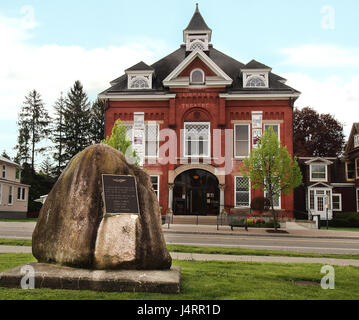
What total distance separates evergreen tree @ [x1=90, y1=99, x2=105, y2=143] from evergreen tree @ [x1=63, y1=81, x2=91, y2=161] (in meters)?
0.97

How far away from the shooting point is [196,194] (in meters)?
32.0

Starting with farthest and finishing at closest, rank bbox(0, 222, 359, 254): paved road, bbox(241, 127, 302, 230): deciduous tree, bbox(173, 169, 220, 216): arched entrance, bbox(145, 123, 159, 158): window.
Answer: bbox(145, 123, 159, 158): window → bbox(173, 169, 220, 216): arched entrance → bbox(241, 127, 302, 230): deciduous tree → bbox(0, 222, 359, 254): paved road

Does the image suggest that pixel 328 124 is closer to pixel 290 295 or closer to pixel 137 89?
pixel 137 89

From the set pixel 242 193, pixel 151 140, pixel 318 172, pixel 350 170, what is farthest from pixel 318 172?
pixel 151 140

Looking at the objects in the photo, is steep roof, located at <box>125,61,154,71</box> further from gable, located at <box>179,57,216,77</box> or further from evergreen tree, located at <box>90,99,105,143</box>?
evergreen tree, located at <box>90,99,105,143</box>

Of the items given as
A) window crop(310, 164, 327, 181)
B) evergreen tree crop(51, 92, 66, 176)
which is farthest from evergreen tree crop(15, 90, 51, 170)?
window crop(310, 164, 327, 181)

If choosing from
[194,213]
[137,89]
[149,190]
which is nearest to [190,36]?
[137,89]

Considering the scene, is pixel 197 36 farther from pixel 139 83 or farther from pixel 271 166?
pixel 271 166

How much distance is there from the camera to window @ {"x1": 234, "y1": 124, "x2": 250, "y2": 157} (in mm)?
32750

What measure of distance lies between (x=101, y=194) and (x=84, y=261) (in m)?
1.23

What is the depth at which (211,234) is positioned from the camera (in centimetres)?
2097

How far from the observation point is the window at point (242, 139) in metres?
32.8

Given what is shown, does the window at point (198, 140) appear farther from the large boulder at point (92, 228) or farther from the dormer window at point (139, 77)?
the large boulder at point (92, 228)

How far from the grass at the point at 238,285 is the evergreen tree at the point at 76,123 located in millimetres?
51016
